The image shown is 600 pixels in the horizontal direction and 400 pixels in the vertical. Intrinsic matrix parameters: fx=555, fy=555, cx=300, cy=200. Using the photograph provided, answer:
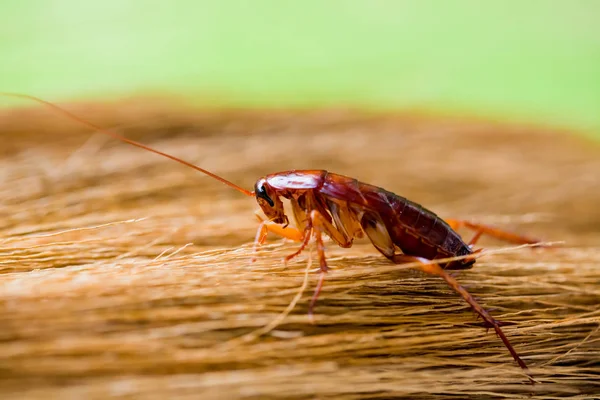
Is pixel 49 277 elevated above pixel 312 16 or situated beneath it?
situated beneath

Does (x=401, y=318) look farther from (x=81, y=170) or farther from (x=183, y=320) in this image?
(x=81, y=170)

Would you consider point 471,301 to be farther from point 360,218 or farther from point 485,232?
point 485,232

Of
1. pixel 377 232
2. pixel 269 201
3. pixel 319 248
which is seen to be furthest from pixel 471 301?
pixel 269 201

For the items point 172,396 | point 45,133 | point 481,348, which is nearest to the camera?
point 172,396

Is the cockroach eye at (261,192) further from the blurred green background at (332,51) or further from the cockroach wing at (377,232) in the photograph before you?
the blurred green background at (332,51)

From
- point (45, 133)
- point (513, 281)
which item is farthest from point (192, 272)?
point (45, 133)
